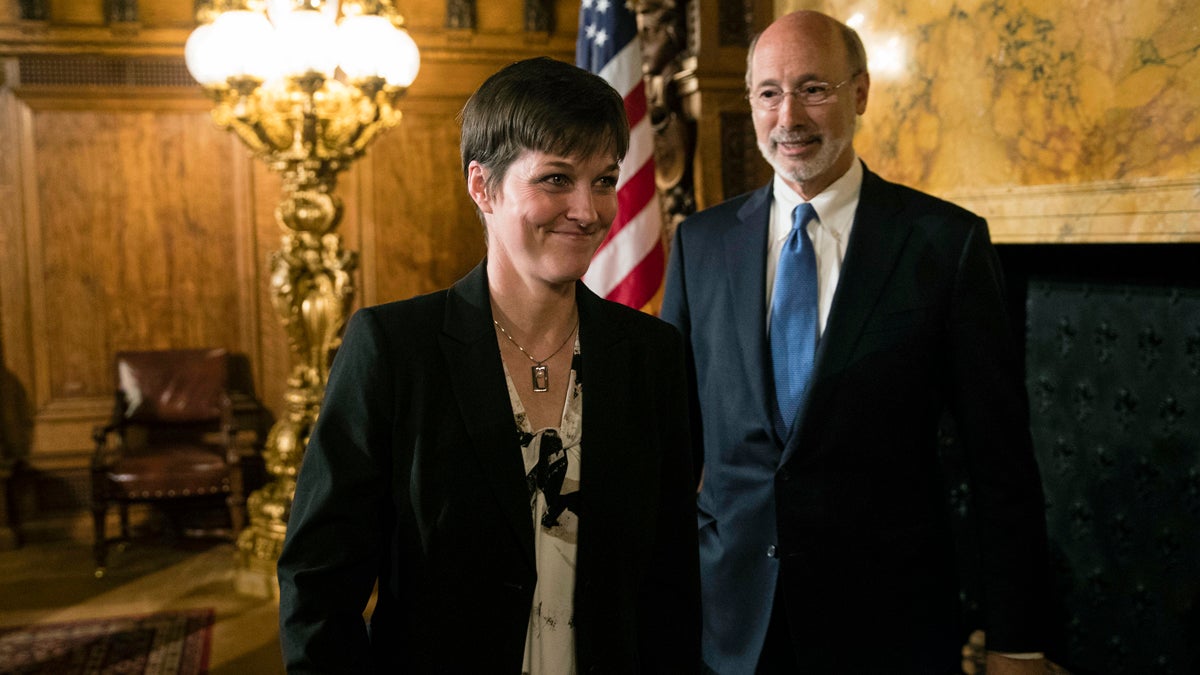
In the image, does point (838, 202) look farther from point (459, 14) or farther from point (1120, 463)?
point (459, 14)

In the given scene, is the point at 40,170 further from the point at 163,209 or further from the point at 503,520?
the point at 503,520

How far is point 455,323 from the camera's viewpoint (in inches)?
49.8

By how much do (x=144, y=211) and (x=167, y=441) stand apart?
1333 millimetres

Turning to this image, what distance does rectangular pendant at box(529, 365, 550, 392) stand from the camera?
50.8 inches

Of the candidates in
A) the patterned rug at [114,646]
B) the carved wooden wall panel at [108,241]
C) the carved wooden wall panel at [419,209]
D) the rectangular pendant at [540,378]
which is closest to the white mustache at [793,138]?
the rectangular pendant at [540,378]

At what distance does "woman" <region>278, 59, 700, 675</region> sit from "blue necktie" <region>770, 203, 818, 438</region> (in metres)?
0.53

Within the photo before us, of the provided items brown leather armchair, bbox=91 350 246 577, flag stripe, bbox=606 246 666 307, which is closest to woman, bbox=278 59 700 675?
flag stripe, bbox=606 246 666 307

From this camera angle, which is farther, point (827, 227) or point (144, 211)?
point (144, 211)

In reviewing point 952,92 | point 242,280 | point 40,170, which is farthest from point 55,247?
point 952,92

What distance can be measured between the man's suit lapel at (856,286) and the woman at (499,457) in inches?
19.8

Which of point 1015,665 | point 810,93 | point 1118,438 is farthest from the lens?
point 1118,438

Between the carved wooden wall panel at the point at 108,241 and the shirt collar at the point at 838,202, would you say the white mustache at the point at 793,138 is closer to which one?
the shirt collar at the point at 838,202

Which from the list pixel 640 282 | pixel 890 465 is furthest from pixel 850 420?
pixel 640 282

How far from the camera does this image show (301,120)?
4367 millimetres
